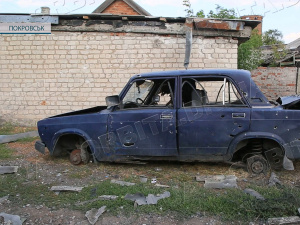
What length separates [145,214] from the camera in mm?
3570

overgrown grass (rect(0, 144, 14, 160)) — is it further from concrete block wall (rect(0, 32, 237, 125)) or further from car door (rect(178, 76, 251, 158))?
car door (rect(178, 76, 251, 158))

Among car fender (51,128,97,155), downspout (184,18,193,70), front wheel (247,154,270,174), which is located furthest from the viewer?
downspout (184,18,193,70)

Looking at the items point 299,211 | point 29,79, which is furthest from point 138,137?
point 29,79

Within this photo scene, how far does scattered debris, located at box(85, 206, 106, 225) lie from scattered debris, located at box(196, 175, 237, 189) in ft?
5.08

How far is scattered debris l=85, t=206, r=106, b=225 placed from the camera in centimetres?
342

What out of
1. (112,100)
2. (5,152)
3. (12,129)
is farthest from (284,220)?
(12,129)

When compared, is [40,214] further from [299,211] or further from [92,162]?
[299,211]

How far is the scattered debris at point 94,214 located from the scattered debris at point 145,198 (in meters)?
0.41

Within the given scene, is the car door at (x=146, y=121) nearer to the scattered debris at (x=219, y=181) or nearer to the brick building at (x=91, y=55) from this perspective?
the scattered debris at (x=219, y=181)

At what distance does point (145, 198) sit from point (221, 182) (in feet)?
3.81

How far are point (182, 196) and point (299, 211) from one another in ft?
4.45

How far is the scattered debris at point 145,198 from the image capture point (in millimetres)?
3777

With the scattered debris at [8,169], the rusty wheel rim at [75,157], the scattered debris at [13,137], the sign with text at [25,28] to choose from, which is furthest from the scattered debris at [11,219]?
the sign with text at [25,28]

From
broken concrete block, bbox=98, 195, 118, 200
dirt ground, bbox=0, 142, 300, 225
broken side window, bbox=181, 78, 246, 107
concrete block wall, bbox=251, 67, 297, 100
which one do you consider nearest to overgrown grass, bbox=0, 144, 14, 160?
dirt ground, bbox=0, 142, 300, 225
